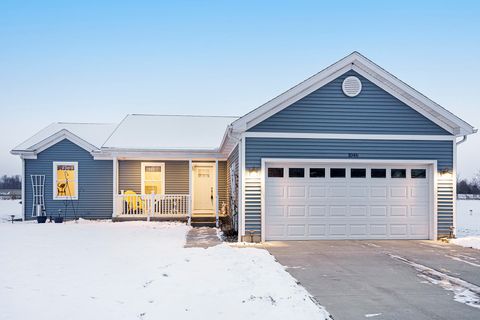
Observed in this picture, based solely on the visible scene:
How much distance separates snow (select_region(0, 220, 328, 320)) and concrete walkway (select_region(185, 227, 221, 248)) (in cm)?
41

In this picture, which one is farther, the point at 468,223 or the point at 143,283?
the point at 468,223

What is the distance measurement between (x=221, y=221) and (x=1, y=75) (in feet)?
55.6

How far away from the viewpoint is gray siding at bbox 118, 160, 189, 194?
1623 centimetres

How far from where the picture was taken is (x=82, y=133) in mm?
17875

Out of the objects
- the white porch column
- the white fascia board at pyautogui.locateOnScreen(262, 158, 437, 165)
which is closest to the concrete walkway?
the white porch column

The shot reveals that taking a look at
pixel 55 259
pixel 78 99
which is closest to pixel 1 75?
pixel 78 99

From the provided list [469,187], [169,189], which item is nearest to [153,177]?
[169,189]

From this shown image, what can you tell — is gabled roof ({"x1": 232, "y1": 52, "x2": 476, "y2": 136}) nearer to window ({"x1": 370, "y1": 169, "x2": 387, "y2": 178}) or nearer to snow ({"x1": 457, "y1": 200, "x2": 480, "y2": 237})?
window ({"x1": 370, "y1": 169, "x2": 387, "y2": 178})

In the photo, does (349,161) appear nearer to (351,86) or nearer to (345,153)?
(345,153)

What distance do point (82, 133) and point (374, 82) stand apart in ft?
42.9

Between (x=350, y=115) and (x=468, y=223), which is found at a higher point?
(x=350, y=115)

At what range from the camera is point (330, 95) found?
10.9m

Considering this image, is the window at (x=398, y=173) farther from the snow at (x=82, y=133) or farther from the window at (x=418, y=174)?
the snow at (x=82, y=133)

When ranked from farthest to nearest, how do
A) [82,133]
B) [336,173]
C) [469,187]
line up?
[469,187], [82,133], [336,173]
